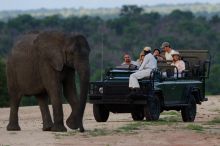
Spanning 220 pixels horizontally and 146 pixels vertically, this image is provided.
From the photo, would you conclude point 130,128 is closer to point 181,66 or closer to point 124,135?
point 124,135

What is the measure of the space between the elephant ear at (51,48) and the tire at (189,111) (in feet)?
17.2

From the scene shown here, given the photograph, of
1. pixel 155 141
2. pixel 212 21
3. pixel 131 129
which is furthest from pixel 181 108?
pixel 212 21

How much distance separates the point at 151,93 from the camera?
23859 millimetres

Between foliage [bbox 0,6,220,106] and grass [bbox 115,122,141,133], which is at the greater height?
grass [bbox 115,122,141,133]

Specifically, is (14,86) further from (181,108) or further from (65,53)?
(181,108)

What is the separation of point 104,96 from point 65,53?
3869 millimetres

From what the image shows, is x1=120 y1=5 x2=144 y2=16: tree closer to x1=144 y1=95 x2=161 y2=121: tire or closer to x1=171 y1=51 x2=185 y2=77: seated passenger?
x1=171 y1=51 x2=185 y2=77: seated passenger

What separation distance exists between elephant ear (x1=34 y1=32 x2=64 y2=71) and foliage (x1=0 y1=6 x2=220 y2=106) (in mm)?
54301

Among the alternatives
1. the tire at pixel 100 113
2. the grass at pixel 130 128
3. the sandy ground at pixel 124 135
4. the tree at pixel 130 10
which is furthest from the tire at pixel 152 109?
the tree at pixel 130 10

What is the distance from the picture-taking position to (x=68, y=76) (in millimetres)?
20906

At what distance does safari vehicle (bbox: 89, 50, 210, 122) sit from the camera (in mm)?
23875

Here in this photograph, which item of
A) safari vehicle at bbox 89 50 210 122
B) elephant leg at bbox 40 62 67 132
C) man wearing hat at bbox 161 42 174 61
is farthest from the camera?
man wearing hat at bbox 161 42 174 61

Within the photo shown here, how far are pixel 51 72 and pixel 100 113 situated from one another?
4.30 meters

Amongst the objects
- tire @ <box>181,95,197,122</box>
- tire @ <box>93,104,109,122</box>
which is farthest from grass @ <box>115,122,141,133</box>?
tire @ <box>181,95,197,122</box>
